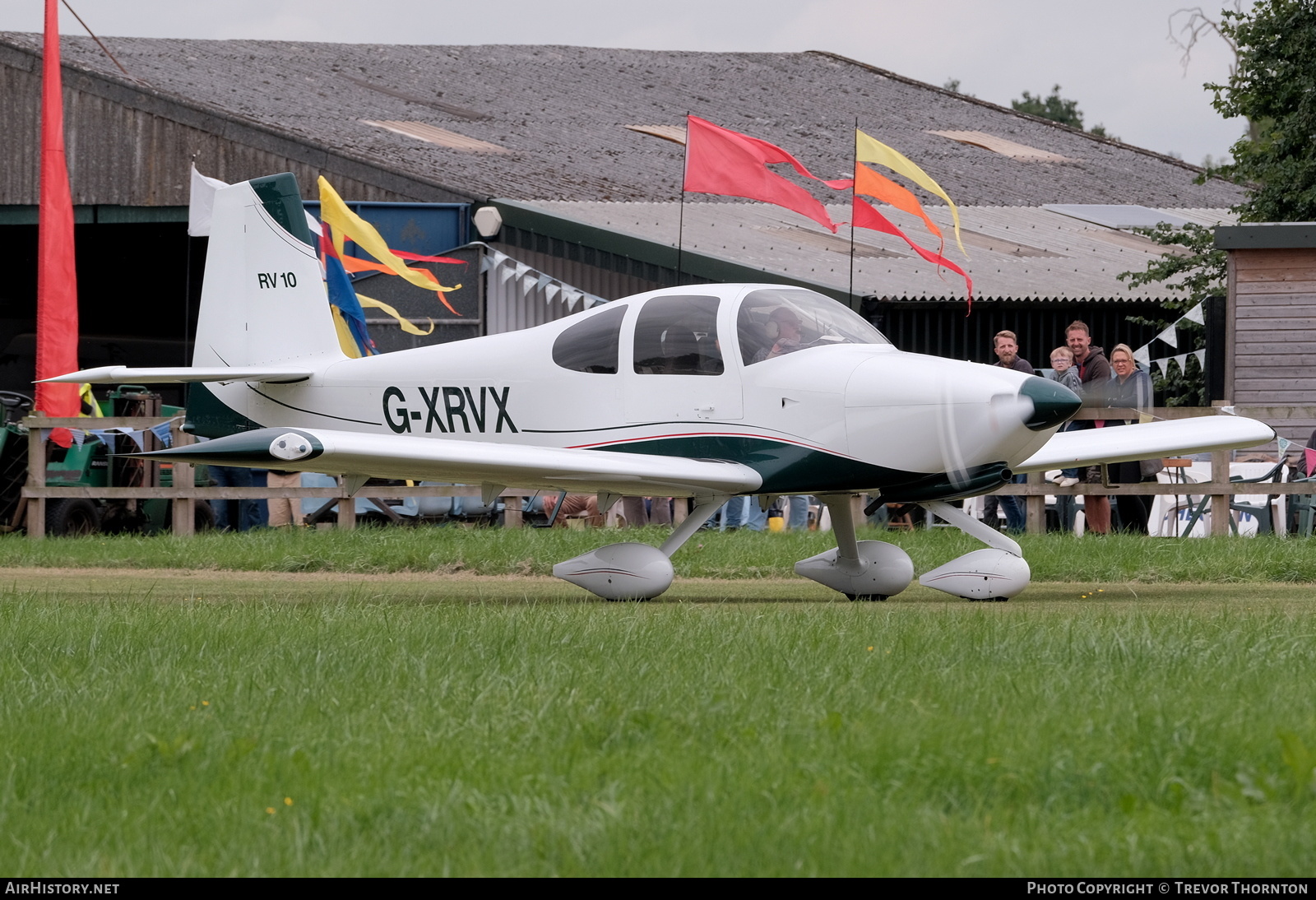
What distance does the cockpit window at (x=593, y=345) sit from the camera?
9.41 meters

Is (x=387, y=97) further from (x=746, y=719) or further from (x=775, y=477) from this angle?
(x=746, y=719)

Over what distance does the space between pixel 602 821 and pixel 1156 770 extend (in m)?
1.36

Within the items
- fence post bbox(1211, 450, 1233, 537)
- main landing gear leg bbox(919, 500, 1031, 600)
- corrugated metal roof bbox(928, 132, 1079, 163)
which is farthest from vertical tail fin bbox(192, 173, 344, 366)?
corrugated metal roof bbox(928, 132, 1079, 163)

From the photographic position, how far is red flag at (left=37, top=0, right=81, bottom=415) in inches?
712

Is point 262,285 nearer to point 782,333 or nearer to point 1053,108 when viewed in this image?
point 782,333

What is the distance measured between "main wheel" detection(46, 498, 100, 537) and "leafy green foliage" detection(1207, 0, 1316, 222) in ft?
53.1

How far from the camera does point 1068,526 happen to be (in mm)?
16562

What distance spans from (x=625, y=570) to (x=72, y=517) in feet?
29.7

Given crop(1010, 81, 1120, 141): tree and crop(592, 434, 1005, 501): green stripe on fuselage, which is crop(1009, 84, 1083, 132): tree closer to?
crop(1010, 81, 1120, 141): tree

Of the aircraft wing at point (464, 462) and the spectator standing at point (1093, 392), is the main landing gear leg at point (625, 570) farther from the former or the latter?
the spectator standing at point (1093, 392)

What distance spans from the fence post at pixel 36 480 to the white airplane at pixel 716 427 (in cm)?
508

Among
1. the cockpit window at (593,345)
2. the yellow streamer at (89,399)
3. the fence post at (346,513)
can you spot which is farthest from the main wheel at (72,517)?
the cockpit window at (593,345)

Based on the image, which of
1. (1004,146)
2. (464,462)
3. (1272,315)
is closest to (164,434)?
(464,462)

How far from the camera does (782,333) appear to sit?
9055 millimetres
